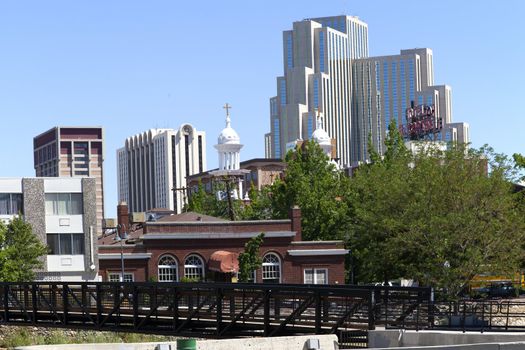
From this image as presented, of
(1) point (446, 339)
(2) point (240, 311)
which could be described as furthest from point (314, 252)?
(1) point (446, 339)

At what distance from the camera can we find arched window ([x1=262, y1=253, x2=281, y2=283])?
88938 mm

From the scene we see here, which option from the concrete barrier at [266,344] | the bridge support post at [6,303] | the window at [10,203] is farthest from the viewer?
the window at [10,203]

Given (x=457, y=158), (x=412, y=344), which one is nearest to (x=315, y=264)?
(x=457, y=158)

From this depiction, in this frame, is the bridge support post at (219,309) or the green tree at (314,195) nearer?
the bridge support post at (219,309)

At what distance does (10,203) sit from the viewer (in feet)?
281

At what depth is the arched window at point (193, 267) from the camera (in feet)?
286

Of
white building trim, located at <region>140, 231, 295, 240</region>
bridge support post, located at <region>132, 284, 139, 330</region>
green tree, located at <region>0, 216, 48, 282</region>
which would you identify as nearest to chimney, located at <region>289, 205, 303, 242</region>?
white building trim, located at <region>140, 231, 295, 240</region>

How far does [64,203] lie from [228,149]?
75.5 m

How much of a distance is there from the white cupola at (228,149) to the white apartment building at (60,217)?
7338 centimetres

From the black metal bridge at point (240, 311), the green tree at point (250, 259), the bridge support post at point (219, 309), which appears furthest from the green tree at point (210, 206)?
the bridge support post at point (219, 309)

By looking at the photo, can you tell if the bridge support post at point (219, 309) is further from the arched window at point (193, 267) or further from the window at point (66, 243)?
the arched window at point (193, 267)

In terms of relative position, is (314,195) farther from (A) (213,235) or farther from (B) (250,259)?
(B) (250,259)

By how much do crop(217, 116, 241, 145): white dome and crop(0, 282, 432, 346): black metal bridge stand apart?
352ft

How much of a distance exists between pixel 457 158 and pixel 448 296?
1075cm
